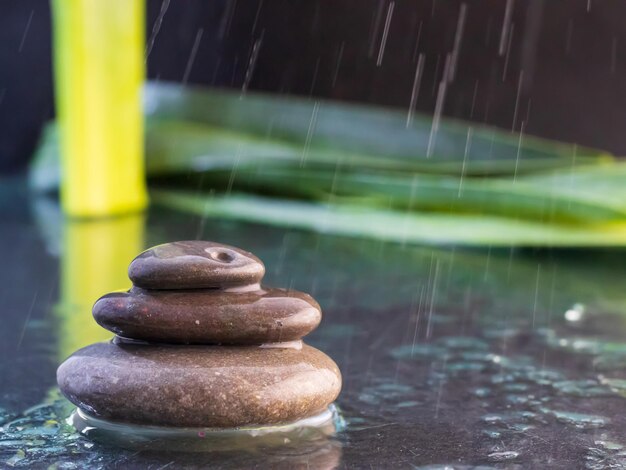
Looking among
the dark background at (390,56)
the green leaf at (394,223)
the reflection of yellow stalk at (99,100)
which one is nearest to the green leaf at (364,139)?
the green leaf at (394,223)

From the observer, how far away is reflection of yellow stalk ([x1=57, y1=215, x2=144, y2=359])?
2.43 meters

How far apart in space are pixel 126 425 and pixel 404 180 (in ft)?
8.64

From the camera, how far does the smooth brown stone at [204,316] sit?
1.76m

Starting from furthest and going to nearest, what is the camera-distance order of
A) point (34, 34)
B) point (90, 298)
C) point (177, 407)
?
point (34, 34), point (90, 298), point (177, 407)

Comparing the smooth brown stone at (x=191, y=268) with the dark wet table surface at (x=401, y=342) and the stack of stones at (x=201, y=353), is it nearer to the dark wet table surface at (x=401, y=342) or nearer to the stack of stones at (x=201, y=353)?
the stack of stones at (x=201, y=353)

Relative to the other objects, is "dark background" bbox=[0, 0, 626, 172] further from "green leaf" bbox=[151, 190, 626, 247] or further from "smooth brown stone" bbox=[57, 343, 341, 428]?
"smooth brown stone" bbox=[57, 343, 341, 428]

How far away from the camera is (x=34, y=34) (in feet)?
21.3

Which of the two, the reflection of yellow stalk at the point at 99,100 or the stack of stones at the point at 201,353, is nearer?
the stack of stones at the point at 201,353

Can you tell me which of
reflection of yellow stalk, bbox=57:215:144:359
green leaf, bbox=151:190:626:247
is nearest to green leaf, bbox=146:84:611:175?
green leaf, bbox=151:190:626:247

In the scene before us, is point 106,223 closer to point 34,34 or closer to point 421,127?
point 421,127

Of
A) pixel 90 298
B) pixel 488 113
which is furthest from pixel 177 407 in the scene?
pixel 488 113

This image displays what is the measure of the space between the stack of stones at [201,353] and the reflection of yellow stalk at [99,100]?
2678 millimetres

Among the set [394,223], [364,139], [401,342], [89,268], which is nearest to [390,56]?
[364,139]

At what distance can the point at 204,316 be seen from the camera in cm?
176
